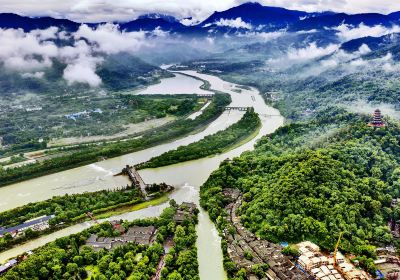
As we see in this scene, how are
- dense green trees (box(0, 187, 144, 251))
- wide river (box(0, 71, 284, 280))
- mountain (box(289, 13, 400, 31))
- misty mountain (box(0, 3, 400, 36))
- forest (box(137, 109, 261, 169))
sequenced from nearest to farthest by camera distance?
1. wide river (box(0, 71, 284, 280))
2. dense green trees (box(0, 187, 144, 251))
3. forest (box(137, 109, 261, 169))
4. mountain (box(289, 13, 400, 31))
5. misty mountain (box(0, 3, 400, 36))

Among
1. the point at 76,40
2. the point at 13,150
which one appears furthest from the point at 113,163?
the point at 76,40

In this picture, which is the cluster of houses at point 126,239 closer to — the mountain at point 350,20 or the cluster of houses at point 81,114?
the cluster of houses at point 81,114

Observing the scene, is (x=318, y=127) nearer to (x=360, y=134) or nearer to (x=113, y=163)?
(x=360, y=134)

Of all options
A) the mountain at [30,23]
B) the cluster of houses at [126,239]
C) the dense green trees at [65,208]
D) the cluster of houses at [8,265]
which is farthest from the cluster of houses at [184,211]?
the mountain at [30,23]

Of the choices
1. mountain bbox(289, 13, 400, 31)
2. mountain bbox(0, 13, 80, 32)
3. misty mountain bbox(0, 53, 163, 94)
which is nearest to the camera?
misty mountain bbox(0, 53, 163, 94)

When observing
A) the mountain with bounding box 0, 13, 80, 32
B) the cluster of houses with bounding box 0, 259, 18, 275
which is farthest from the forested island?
the mountain with bounding box 0, 13, 80, 32

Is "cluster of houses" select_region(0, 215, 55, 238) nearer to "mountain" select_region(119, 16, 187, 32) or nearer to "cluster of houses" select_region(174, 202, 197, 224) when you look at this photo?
"cluster of houses" select_region(174, 202, 197, 224)

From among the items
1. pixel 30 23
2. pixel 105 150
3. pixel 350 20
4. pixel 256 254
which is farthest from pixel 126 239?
pixel 350 20
